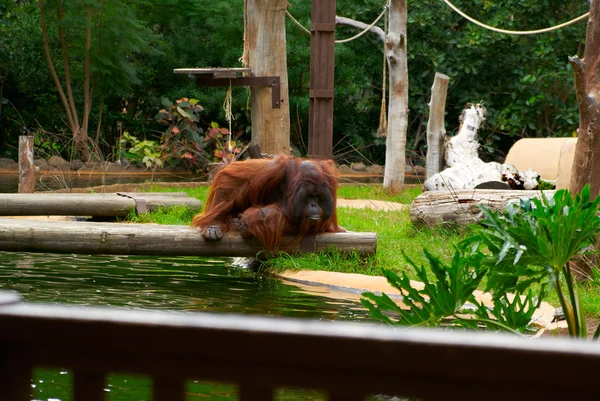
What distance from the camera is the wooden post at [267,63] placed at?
7.82m

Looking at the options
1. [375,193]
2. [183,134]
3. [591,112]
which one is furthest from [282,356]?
[183,134]

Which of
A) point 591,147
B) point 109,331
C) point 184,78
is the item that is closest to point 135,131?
point 184,78

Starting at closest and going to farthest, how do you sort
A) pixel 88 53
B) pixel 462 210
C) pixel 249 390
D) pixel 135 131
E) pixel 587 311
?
pixel 249 390, pixel 587 311, pixel 462 210, pixel 88 53, pixel 135 131

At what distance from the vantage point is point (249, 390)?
963mm

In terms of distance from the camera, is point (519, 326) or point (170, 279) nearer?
point (519, 326)

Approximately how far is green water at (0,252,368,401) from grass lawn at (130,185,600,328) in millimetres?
359

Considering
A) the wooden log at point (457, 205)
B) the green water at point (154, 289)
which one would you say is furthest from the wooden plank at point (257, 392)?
the wooden log at point (457, 205)

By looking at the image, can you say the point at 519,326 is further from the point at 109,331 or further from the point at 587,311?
the point at 109,331

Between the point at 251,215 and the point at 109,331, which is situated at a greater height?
the point at 109,331

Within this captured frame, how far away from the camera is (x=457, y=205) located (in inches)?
291

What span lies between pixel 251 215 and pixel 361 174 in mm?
10230

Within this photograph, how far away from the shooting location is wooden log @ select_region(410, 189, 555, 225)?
7340 mm

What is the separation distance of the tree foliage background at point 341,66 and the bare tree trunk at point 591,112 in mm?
9910

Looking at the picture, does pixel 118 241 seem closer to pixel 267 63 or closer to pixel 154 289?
pixel 154 289
